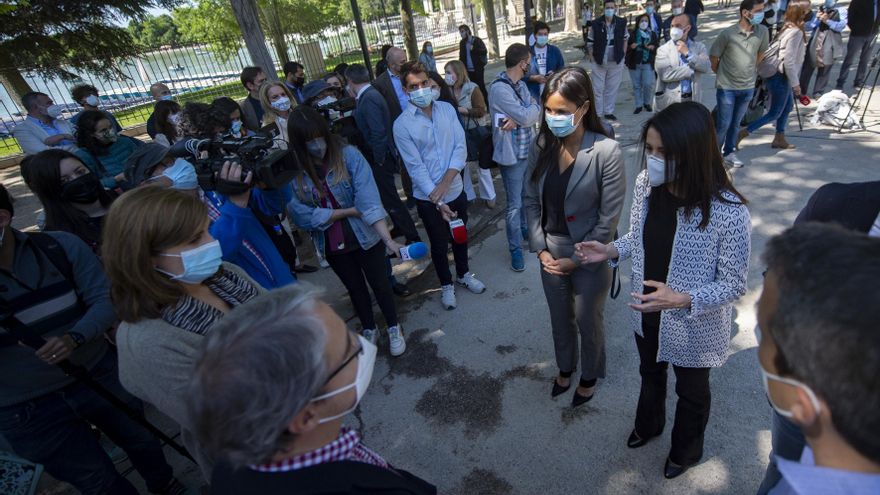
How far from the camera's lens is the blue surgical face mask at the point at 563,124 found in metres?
2.25

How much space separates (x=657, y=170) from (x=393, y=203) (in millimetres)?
3147

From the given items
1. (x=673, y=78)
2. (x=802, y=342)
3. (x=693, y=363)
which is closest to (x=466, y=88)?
(x=673, y=78)

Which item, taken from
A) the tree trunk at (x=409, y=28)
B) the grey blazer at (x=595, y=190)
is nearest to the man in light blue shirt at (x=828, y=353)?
the grey blazer at (x=595, y=190)

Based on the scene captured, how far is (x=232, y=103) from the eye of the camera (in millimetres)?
4930

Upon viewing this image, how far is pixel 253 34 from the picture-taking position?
21.1 ft

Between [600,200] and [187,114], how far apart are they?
11.1 feet

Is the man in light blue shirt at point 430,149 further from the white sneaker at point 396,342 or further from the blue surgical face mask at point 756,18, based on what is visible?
the blue surgical face mask at point 756,18

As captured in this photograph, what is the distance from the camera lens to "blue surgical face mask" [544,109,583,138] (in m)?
2.25

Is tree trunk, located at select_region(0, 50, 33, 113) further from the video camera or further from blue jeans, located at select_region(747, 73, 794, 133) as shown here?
blue jeans, located at select_region(747, 73, 794, 133)

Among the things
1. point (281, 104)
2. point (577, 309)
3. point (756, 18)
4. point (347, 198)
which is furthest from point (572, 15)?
point (577, 309)

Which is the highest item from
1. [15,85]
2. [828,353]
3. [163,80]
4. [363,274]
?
[15,85]

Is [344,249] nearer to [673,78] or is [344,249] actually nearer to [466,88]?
[466,88]

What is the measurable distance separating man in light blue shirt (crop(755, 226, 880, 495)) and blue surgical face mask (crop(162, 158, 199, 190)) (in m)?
3.03

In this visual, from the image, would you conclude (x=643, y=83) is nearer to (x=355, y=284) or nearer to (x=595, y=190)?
(x=595, y=190)
